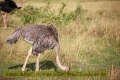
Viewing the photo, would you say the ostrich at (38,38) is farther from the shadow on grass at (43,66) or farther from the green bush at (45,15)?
the green bush at (45,15)

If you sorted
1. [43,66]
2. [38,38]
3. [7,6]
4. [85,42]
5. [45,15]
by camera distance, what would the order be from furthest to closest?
[7,6], [45,15], [85,42], [43,66], [38,38]

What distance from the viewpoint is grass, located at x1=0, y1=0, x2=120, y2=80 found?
6.12m

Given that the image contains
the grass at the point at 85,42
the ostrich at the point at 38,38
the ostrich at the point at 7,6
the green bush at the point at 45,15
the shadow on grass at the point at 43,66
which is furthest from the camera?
the ostrich at the point at 7,6

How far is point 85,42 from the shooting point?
7008 millimetres

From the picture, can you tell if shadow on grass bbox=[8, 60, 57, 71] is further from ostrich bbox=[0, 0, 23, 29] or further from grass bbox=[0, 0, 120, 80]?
ostrich bbox=[0, 0, 23, 29]

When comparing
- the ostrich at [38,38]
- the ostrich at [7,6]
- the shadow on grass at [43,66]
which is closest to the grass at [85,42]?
the shadow on grass at [43,66]

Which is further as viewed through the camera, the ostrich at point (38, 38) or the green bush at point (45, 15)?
the green bush at point (45, 15)

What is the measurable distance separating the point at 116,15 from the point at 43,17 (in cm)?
151

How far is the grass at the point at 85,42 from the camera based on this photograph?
6.12 metres

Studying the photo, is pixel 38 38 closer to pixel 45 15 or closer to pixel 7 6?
pixel 45 15

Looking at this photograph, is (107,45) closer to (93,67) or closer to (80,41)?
(80,41)

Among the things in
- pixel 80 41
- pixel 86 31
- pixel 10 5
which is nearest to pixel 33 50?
pixel 80 41

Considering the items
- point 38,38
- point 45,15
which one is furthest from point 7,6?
point 38,38

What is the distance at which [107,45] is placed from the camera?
6965mm
